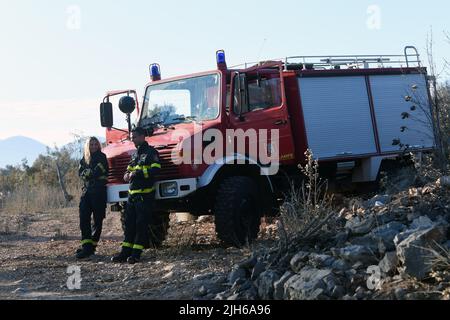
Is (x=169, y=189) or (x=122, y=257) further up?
(x=169, y=189)

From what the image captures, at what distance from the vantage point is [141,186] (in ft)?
30.2

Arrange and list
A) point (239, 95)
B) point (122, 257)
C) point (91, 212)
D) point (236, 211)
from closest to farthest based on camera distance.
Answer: point (122, 257) < point (236, 211) < point (239, 95) < point (91, 212)

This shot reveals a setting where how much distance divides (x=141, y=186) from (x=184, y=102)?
1569 mm

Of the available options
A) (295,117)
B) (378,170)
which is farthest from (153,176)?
(378,170)

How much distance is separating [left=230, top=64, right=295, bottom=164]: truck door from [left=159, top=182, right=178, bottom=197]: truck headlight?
1.20 meters

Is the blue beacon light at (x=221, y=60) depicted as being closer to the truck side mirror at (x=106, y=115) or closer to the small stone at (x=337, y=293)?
the truck side mirror at (x=106, y=115)

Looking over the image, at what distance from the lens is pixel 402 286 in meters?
5.59

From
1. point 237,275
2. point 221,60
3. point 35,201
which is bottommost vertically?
point 237,275

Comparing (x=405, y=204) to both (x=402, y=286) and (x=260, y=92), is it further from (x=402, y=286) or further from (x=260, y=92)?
(x=260, y=92)

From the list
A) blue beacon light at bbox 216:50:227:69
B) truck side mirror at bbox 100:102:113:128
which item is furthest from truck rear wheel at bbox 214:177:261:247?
truck side mirror at bbox 100:102:113:128

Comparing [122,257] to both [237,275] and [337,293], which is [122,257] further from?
[337,293]

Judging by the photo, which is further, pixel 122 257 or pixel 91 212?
pixel 91 212

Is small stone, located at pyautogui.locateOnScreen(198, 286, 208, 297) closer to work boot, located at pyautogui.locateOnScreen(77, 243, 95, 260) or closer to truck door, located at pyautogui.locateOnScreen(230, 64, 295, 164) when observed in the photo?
truck door, located at pyautogui.locateOnScreen(230, 64, 295, 164)

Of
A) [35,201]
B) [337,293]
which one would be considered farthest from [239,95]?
[35,201]
